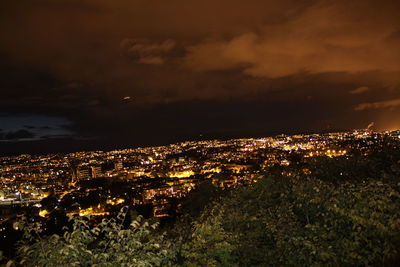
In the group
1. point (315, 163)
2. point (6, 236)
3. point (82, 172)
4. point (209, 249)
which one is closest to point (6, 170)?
point (82, 172)

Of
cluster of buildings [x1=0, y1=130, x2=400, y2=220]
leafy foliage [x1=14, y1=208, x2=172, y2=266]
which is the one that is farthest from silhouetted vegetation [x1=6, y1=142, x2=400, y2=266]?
cluster of buildings [x1=0, y1=130, x2=400, y2=220]

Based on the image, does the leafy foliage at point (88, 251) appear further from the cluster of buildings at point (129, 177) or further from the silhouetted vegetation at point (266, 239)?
the cluster of buildings at point (129, 177)

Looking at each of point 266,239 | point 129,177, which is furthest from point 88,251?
point 129,177

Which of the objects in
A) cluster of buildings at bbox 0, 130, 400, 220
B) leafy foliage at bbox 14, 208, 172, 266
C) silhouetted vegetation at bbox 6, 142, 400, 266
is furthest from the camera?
cluster of buildings at bbox 0, 130, 400, 220

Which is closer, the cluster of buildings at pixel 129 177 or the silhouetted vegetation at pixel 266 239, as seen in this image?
the silhouetted vegetation at pixel 266 239

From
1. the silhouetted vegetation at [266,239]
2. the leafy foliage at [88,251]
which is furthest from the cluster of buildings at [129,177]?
the leafy foliage at [88,251]

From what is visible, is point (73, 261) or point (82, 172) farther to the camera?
point (82, 172)

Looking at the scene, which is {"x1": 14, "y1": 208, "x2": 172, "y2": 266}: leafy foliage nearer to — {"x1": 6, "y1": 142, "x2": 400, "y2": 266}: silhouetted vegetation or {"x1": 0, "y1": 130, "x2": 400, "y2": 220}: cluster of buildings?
{"x1": 6, "y1": 142, "x2": 400, "y2": 266}: silhouetted vegetation

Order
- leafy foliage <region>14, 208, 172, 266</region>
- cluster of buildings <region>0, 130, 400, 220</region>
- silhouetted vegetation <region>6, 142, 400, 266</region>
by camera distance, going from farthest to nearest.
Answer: cluster of buildings <region>0, 130, 400, 220</region>, silhouetted vegetation <region>6, 142, 400, 266</region>, leafy foliage <region>14, 208, 172, 266</region>

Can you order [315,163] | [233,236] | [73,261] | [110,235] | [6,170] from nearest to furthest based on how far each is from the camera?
[73,261] < [110,235] < [233,236] < [315,163] < [6,170]

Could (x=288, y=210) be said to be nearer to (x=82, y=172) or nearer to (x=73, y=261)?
Answer: (x=73, y=261)

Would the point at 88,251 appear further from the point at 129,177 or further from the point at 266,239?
the point at 129,177
